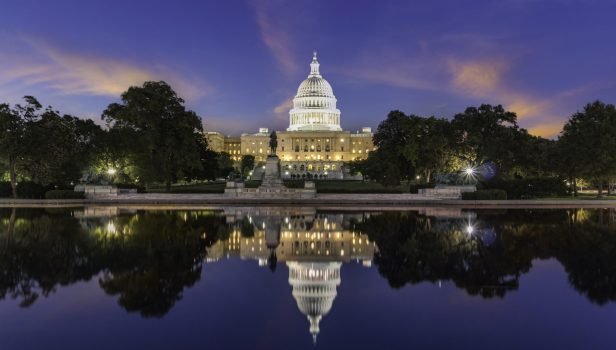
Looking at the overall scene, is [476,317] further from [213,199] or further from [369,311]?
[213,199]

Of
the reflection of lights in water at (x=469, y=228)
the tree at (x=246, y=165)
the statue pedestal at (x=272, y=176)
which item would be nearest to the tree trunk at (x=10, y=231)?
the reflection of lights in water at (x=469, y=228)

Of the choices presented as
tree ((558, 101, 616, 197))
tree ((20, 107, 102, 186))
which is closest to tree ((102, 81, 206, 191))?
tree ((20, 107, 102, 186))

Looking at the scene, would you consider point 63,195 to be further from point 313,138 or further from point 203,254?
point 313,138

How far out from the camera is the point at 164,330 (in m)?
8.77

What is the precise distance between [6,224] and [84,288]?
15184mm

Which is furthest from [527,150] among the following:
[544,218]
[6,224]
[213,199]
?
[6,224]

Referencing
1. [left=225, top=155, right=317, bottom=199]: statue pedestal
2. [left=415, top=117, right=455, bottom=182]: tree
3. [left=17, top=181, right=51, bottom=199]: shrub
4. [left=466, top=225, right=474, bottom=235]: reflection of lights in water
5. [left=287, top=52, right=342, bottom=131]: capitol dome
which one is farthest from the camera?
[left=287, top=52, right=342, bottom=131]: capitol dome

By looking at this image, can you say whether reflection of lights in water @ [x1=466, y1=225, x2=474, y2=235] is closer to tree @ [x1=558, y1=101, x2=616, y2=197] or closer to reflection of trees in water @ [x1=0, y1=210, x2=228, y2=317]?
reflection of trees in water @ [x1=0, y1=210, x2=228, y2=317]

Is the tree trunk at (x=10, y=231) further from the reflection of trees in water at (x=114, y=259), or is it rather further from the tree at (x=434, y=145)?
the tree at (x=434, y=145)

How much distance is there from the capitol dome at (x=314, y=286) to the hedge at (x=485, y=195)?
29.8 metres

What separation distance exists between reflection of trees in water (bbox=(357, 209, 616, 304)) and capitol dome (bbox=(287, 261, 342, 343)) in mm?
1391

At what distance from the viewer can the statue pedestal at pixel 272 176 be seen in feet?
157

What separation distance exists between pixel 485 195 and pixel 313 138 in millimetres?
114691

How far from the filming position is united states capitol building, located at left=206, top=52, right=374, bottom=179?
15238 centimetres
